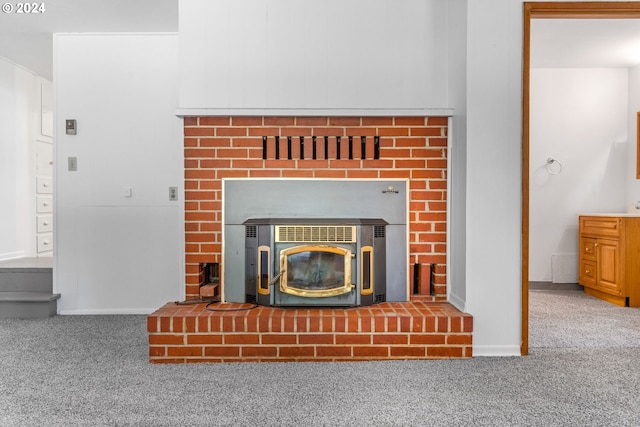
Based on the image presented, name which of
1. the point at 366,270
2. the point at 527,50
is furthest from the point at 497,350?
the point at 527,50

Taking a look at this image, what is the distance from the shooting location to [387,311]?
2.62 m

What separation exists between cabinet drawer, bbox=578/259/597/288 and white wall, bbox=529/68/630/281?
218 millimetres

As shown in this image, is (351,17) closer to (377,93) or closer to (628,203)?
(377,93)

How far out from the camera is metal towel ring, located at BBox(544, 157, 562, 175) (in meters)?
4.74

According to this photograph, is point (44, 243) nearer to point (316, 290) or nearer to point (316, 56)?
point (316, 290)

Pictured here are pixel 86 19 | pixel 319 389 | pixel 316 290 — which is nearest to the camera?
pixel 319 389

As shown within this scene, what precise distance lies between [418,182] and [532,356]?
1146mm

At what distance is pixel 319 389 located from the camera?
2096 mm

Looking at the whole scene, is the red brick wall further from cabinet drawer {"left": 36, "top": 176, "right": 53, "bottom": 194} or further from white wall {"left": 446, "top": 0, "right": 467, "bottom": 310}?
cabinet drawer {"left": 36, "top": 176, "right": 53, "bottom": 194}

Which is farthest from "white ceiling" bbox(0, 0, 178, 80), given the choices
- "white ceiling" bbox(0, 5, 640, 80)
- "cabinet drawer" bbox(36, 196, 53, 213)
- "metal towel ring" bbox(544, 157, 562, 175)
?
"metal towel ring" bbox(544, 157, 562, 175)

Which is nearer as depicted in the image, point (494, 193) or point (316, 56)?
point (494, 193)

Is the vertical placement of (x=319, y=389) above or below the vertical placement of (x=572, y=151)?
below

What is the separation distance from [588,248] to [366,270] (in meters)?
2.79

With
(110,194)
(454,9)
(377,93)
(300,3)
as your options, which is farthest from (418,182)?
(110,194)
